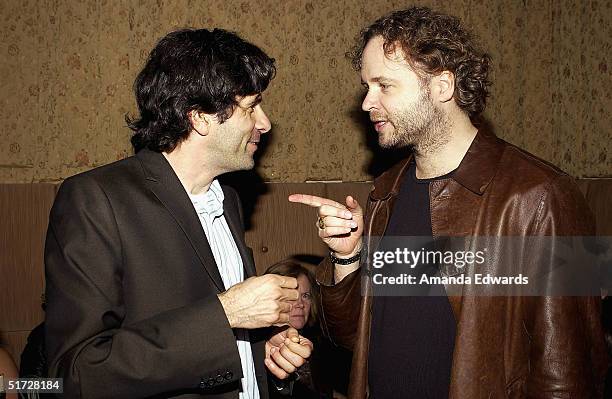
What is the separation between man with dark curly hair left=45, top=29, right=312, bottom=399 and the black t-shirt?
285 mm

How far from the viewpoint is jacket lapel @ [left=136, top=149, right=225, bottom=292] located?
6.15ft

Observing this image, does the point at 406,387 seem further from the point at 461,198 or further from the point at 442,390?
the point at 461,198

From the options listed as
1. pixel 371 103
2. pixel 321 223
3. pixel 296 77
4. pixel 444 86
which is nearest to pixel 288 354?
pixel 321 223

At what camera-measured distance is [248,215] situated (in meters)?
3.63

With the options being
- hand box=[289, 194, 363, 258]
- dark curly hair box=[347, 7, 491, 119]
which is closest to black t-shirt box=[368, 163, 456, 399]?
hand box=[289, 194, 363, 258]

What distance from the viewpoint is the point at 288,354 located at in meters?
1.96

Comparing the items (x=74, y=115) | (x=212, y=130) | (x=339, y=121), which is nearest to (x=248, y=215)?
(x=339, y=121)

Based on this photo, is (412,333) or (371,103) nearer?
(412,333)

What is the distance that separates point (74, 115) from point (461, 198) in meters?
2.26

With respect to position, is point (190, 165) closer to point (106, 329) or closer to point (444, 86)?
point (106, 329)

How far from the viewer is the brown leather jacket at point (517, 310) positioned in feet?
5.86

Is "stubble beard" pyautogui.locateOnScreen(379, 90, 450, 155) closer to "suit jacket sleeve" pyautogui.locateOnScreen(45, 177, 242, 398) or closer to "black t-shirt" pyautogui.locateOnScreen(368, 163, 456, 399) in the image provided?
"black t-shirt" pyautogui.locateOnScreen(368, 163, 456, 399)

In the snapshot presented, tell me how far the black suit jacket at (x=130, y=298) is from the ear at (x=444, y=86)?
38.7 inches

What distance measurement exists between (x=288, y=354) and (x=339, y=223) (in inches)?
17.1
